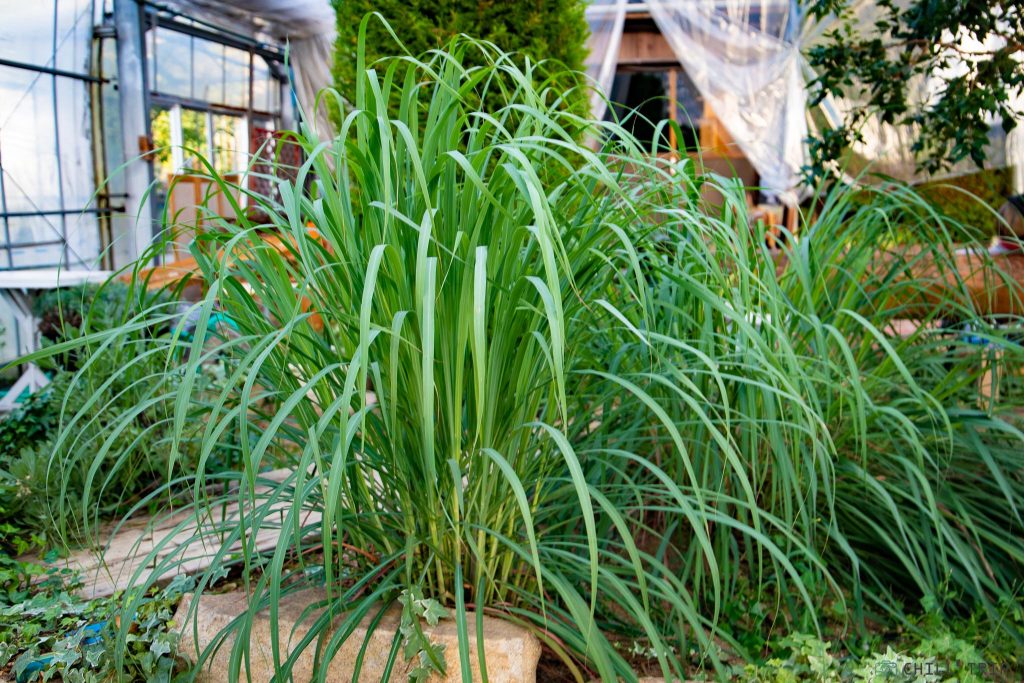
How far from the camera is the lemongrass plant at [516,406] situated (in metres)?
1.06

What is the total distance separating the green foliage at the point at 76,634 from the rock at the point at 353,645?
6 cm

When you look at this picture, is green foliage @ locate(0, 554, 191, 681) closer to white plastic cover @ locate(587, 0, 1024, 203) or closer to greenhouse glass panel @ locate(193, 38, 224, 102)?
white plastic cover @ locate(587, 0, 1024, 203)

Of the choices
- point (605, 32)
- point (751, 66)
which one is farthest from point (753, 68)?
point (605, 32)

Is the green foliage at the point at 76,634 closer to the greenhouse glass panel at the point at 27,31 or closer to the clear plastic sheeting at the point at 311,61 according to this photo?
the greenhouse glass panel at the point at 27,31

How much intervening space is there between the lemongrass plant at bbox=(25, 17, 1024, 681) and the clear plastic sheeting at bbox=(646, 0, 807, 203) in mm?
3850

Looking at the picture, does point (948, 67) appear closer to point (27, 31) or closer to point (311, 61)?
point (27, 31)

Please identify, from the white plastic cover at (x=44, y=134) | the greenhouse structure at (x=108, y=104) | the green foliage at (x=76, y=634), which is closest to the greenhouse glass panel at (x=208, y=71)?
the greenhouse structure at (x=108, y=104)

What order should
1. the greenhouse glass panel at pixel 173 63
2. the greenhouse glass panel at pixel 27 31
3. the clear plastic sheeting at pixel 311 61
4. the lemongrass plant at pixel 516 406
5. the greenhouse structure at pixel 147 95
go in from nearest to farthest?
the lemongrass plant at pixel 516 406
the greenhouse glass panel at pixel 27 31
the greenhouse structure at pixel 147 95
the greenhouse glass panel at pixel 173 63
the clear plastic sheeting at pixel 311 61

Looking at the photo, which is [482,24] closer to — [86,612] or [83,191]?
[86,612]

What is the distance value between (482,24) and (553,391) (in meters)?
2.01

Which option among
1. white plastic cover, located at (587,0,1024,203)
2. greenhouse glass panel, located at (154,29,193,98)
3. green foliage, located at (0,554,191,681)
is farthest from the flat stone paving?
greenhouse glass panel, located at (154,29,193,98)

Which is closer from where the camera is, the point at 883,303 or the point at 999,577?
the point at 999,577

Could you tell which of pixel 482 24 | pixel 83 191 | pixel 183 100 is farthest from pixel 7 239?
pixel 482 24

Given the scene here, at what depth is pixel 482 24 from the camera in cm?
292
